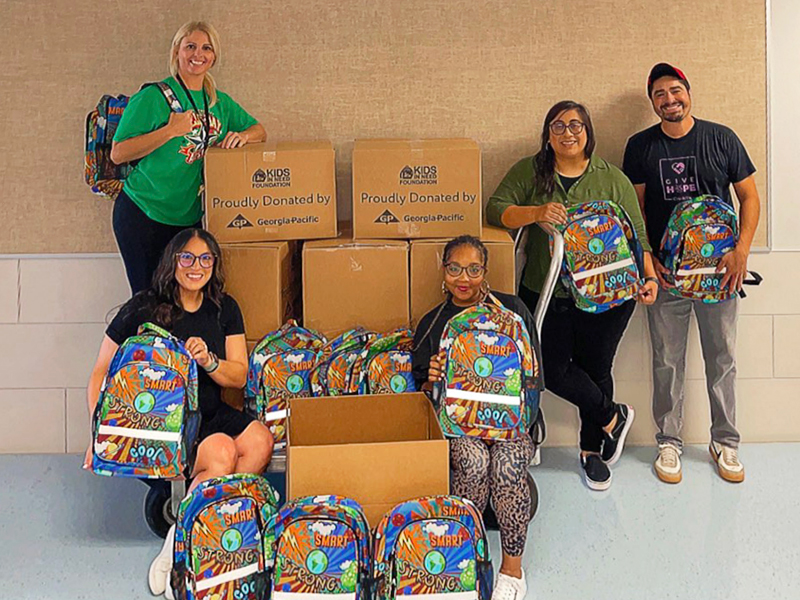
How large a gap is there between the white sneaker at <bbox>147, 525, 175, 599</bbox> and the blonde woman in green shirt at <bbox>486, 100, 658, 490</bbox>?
1555 mm

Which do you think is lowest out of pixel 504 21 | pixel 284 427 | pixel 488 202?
pixel 284 427

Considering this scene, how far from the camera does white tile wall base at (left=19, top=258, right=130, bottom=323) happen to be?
3.79m


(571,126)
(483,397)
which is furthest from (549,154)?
(483,397)

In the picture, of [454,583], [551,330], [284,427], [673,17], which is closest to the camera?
[454,583]

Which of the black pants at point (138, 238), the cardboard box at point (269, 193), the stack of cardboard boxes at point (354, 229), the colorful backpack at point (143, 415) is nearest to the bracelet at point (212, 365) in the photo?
the colorful backpack at point (143, 415)

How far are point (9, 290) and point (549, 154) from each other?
2329 mm

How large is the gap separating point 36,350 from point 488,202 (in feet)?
6.66

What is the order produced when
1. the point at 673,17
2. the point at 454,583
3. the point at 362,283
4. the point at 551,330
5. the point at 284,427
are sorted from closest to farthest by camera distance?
the point at 454,583, the point at 284,427, the point at 362,283, the point at 551,330, the point at 673,17

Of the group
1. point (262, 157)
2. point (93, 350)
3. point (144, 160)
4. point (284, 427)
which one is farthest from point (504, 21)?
point (93, 350)

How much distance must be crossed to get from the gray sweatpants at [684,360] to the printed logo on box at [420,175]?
45.1 inches

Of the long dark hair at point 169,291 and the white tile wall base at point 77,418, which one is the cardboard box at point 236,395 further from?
the white tile wall base at point 77,418

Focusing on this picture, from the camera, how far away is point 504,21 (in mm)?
3693

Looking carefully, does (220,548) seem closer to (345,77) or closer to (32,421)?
(32,421)

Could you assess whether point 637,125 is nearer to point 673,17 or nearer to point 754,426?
point 673,17
